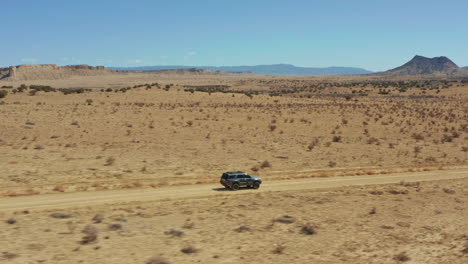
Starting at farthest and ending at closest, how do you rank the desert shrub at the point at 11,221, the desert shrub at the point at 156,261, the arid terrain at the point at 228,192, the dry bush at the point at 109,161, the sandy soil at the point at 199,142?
the dry bush at the point at 109,161
the sandy soil at the point at 199,142
the desert shrub at the point at 11,221
the arid terrain at the point at 228,192
the desert shrub at the point at 156,261

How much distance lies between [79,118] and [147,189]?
98.3ft

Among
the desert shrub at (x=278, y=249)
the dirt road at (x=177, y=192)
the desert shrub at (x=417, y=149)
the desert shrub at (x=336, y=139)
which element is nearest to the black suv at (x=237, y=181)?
the dirt road at (x=177, y=192)

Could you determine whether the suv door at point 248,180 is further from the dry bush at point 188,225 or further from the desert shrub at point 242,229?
the dry bush at point 188,225

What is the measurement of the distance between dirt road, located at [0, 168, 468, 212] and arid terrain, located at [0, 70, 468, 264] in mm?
195

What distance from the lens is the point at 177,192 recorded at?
919 inches

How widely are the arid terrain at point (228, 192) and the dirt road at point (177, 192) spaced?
19 cm

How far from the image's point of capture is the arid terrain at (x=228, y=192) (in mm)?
15383

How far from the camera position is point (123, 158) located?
104 ft

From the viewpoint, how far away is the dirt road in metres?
20.4

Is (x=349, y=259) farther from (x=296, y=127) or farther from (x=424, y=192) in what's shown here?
(x=296, y=127)

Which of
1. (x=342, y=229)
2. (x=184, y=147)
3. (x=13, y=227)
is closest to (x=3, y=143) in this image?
(x=184, y=147)

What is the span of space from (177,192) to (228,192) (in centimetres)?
273

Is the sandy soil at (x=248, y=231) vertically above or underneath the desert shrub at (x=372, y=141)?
underneath

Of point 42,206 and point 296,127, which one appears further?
point 296,127
